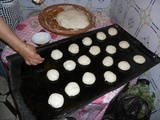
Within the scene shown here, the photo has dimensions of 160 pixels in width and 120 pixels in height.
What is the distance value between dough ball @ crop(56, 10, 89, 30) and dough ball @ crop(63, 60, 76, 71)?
41 centimetres

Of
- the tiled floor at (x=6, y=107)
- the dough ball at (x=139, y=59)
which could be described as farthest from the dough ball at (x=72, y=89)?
the tiled floor at (x=6, y=107)

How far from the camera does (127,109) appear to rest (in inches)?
45.9

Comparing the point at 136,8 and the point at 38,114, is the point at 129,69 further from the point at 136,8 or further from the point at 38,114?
the point at 38,114

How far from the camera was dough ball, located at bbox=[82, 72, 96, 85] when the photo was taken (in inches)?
44.2

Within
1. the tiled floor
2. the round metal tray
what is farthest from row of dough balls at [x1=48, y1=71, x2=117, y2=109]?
the tiled floor

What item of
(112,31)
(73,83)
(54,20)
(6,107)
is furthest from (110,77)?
(6,107)

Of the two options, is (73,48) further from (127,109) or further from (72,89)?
(127,109)

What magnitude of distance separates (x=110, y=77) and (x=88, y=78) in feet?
0.52

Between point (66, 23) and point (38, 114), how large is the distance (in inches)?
34.9

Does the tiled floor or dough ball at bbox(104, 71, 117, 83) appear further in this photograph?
the tiled floor

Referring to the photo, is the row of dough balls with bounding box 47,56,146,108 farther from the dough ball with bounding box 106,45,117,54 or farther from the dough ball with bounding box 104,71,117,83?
the dough ball with bounding box 106,45,117,54

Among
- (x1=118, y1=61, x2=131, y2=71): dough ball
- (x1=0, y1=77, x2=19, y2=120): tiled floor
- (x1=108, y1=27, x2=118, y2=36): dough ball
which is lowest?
(x1=0, y1=77, x2=19, y2=120): tiled floor

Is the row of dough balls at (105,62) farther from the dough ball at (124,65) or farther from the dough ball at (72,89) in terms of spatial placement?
the dough ball at (72,89)

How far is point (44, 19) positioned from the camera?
5.03 feet
